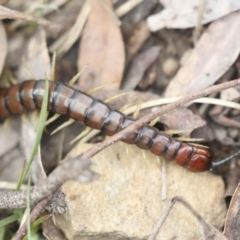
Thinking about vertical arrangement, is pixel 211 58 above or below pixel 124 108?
above

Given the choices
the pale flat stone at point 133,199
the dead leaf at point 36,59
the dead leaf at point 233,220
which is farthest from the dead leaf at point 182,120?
the dead leaf at point 36,59

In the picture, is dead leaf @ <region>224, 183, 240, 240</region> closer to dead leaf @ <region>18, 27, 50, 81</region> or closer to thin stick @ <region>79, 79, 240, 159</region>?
thin stick @ <region>79, 79, 240, 159</region>

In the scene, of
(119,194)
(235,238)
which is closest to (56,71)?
(119,194)

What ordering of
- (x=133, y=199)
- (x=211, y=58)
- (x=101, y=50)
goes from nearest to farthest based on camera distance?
(x=133, y=199) < (x=211, y=58) < (x=101, y=50)

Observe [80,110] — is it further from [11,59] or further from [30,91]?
[11,59]

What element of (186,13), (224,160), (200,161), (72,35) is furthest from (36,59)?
(224,160)

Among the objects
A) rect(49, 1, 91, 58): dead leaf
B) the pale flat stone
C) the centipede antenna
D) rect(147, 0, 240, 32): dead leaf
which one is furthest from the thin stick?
rect(49, 1, 91, 58): dead leaf

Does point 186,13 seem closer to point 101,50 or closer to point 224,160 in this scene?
point 101,50
